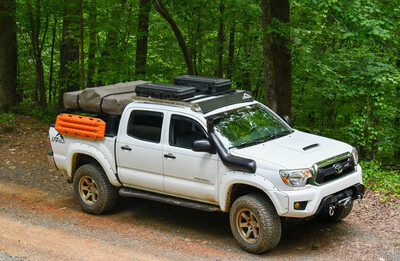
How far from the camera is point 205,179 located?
741 centimetres

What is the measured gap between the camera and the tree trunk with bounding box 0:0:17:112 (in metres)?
16.7

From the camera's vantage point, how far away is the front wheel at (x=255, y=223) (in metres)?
6.76

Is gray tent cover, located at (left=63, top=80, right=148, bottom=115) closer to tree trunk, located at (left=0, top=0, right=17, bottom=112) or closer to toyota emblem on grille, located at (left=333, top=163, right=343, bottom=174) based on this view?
toyota emblem on grille, located at (left=333, top=163, right=343, bottom=174)

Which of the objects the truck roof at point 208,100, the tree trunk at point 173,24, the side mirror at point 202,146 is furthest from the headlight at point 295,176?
the tree trunk at point 173,24

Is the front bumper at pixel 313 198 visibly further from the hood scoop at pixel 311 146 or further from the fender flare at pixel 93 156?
the fender flare at pixel 93 156

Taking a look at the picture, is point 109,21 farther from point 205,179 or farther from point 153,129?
point 205,179

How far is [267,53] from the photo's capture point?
11.2 m

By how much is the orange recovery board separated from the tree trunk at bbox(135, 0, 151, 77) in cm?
652

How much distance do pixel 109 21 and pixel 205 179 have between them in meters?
8.71

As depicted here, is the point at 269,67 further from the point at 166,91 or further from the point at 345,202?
the point at 345,202

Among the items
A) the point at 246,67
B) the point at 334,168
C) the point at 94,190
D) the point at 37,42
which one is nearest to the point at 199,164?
the point at 334,168

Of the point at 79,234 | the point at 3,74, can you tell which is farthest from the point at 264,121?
the point at 3,74

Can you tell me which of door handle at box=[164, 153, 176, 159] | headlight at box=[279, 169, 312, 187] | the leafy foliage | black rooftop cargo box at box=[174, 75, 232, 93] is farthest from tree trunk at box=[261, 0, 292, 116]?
headlight at box=[279, 169, 312, 187]

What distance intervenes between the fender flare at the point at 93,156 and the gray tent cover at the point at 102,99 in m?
0.68
